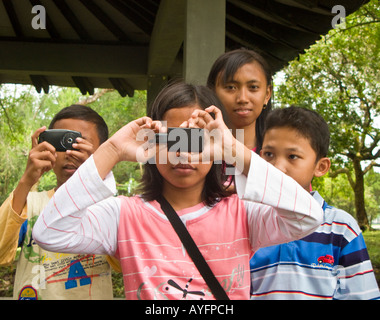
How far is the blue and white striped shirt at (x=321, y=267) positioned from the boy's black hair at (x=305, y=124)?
307 millimetres

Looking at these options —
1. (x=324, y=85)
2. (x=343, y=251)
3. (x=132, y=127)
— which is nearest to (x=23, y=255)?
(x=132, y=127)

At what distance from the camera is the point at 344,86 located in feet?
38.4

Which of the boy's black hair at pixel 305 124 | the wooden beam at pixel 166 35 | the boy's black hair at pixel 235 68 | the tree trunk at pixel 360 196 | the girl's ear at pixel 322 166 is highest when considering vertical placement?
the tree trunk at pixel 360 196

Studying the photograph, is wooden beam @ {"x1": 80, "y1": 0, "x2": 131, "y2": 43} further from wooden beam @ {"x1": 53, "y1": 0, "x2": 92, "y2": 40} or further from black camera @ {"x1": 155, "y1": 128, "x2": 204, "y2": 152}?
black camera @ {"x1": 155, "y1": 128, "x2": 204, "y2": 152}

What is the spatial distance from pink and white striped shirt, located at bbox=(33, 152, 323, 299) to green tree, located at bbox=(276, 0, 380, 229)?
8.97 m

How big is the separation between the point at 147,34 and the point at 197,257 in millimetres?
4894

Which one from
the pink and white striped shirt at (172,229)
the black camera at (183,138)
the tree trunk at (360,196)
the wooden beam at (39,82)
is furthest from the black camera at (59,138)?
the tree trunk at (360,196)

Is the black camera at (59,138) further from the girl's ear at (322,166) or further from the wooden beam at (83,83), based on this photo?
the wooden beam at (83,83)

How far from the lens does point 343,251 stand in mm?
1753

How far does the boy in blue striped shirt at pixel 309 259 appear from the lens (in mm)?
1719

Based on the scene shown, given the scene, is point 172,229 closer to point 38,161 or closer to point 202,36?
point 38,161

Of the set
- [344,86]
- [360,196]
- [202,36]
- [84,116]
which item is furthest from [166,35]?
[360,196]

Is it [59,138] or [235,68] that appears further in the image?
[235,68]

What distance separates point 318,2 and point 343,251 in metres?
2.78
